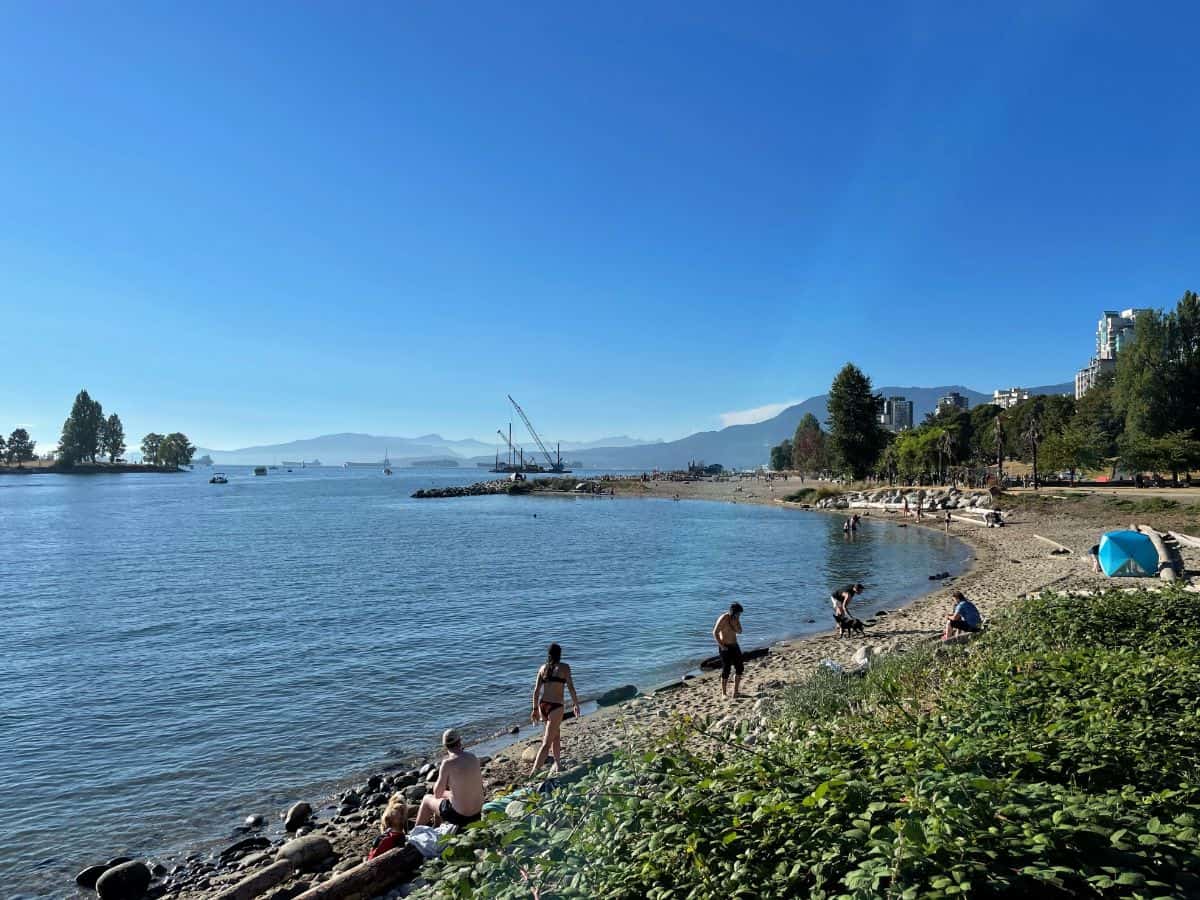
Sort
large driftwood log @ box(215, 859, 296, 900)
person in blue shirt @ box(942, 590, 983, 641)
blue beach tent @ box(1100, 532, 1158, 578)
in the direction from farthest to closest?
blue beach tent @ box(1100, 532, 1158, 578), person in blue shirt @ box(942, 590, 983, 641), large driftwood log @ box(215, 859, 296, 900)

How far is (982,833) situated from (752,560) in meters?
39.8

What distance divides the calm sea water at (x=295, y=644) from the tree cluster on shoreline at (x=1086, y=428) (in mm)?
27545

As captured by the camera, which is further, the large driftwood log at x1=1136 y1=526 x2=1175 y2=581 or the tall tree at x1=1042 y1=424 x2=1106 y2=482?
the tall tree at x1=1042 y1=424 x2=1106 y2=482

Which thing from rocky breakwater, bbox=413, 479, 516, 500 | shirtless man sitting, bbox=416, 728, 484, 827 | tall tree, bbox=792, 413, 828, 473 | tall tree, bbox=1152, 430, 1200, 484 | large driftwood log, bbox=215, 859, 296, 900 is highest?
tall tree, bbox=792, 413, 828, 473

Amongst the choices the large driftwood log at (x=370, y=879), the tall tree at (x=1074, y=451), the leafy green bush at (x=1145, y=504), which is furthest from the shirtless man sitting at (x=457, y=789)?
the tall tree at (x=1074, y=451)

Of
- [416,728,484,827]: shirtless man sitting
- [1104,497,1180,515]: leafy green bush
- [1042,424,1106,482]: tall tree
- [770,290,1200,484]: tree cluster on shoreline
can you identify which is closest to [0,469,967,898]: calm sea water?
[416,728,484,827]: shirtless man sitting

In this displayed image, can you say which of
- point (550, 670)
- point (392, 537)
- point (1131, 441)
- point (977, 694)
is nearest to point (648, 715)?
point (550, 670)

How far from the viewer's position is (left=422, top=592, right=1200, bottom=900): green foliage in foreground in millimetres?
3682

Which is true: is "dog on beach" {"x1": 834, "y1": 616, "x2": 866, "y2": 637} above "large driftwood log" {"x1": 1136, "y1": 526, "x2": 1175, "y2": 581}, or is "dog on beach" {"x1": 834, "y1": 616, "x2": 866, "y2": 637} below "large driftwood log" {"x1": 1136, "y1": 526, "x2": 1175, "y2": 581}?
below

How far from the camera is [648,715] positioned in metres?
14.7

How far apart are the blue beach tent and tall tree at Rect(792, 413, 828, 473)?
127288 millimetres

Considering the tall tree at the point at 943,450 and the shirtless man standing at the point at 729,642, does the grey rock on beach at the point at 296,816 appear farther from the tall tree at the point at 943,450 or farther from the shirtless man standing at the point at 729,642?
the tall tree at the point at 943,450

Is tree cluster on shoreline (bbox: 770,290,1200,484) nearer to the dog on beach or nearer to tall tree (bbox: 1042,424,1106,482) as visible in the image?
tall tree (bbox: 1042,424,1106,482)

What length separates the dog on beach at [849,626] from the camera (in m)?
21.7
